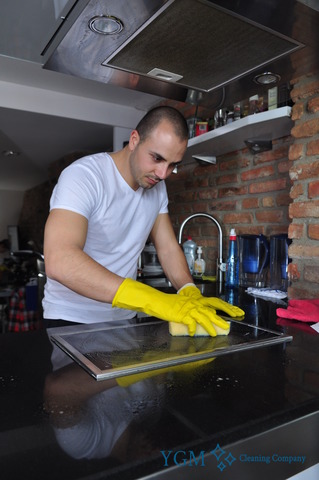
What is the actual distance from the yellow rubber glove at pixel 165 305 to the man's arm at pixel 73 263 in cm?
3

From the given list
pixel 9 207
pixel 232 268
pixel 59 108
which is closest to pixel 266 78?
pixel 232 268

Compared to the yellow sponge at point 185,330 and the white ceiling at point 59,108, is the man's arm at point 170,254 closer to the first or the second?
the yellow sponge at point 185,330

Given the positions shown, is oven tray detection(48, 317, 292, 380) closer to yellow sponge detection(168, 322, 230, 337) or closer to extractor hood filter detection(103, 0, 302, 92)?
yellow sponge detection(168, 322, 230, 337)

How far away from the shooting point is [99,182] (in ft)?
4.03

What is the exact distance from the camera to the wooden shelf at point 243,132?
1604 mm

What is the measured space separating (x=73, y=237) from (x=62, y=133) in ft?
10.3

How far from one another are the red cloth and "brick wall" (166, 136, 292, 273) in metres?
0.72

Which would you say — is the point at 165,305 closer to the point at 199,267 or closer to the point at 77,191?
the point at 77,191

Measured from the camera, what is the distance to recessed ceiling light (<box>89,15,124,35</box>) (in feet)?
2.66

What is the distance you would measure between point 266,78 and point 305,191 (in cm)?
51

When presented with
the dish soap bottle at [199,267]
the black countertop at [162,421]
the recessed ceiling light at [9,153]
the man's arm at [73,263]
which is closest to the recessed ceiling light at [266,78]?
the man's arm at [73,263]

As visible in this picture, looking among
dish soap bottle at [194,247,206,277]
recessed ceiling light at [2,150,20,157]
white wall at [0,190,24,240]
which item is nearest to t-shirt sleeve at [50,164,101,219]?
dish soap bottle at [194,247,206,277]

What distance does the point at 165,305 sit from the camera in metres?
0.93

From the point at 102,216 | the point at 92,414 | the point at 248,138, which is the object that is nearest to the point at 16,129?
the point at 248,138
